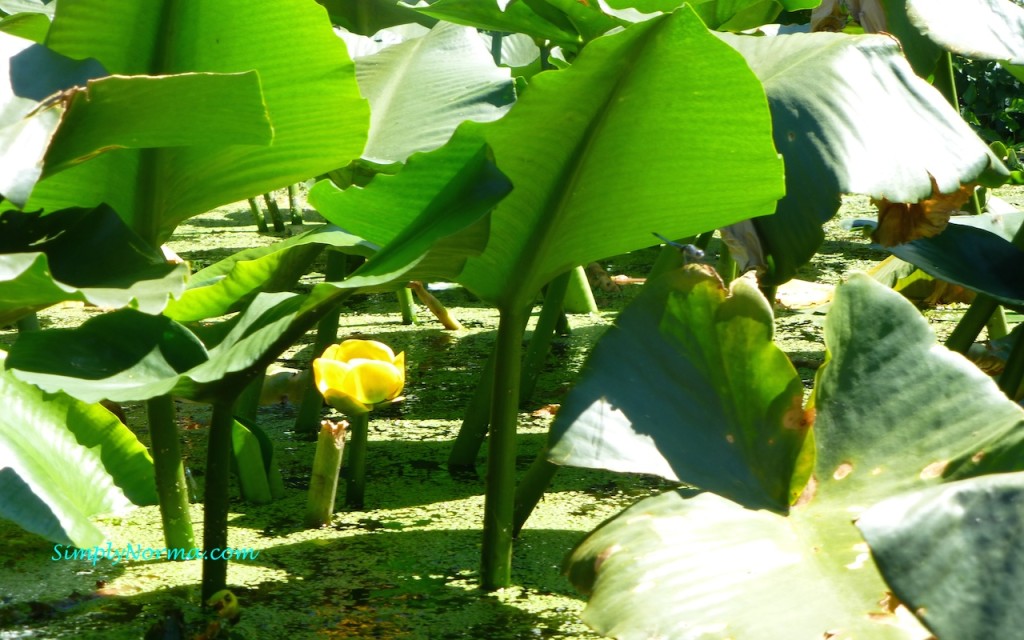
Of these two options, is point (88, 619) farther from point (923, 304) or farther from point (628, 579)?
point (923, 304)

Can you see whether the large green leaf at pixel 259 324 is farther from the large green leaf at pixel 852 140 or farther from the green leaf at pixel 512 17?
the green leaf at pixel 512 17

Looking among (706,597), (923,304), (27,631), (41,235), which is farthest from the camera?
(923,304)

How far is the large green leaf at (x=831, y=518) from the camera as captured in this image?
2.28 ft

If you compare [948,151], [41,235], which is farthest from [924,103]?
[41,235]

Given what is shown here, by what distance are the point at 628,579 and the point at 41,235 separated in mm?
490

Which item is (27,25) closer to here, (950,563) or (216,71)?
(216,71)

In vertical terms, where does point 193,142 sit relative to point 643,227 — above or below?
above

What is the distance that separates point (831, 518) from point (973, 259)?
57 cm

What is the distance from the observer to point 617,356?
2.85 feet

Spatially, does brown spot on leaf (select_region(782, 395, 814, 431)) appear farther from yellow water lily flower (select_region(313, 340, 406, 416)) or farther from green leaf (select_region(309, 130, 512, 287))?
yellow water lily flower (select_region(313, 340, 406, 416))

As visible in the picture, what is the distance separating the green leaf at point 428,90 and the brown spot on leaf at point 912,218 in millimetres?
389

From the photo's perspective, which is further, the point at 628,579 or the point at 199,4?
the point at 199,4

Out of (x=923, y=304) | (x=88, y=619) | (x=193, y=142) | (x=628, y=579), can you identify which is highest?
(x=193, y=142)

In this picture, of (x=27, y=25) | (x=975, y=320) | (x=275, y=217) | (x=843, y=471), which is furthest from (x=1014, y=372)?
(x=275, y=217)
